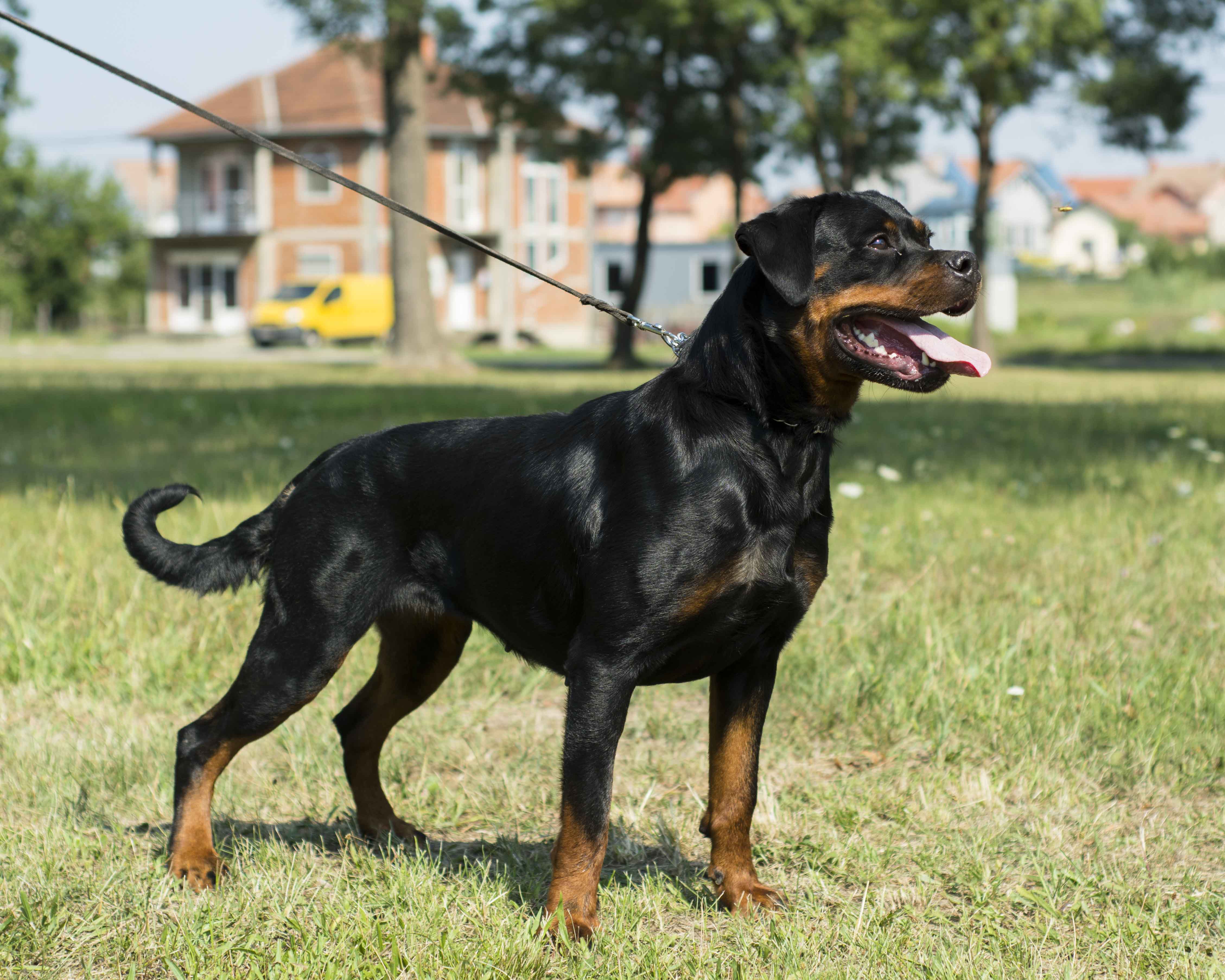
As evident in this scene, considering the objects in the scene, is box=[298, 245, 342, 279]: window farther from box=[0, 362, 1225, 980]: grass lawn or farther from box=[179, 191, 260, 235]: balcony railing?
box=[0, 362, 1225, 980]: grass lawn

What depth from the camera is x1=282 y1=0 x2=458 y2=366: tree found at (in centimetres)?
2261

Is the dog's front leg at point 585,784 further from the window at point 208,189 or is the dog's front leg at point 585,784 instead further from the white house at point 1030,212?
the white house at point 1030,212

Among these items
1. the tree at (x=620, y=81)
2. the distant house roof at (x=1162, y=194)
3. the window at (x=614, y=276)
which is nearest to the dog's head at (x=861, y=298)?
the tree at (x=620, y=81)

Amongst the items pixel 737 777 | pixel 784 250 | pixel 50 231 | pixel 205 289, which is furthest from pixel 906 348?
pixel 50 231

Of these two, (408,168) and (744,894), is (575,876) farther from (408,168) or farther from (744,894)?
(408,168)

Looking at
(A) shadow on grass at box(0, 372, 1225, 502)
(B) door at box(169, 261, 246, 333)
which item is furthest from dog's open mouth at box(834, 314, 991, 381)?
(B) door at box(169, 261, 246, 333)

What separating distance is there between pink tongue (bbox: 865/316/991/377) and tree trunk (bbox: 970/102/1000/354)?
86.5ft

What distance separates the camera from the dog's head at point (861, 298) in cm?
293

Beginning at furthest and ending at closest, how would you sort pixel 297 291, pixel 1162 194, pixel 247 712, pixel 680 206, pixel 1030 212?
pixel 1162 194 → pixel 1030 212 → pixel 680 206 → pixel 297 291 → pixel 247 712

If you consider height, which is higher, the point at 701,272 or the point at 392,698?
the point at 701,272

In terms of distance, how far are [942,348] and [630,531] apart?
32.9 inches

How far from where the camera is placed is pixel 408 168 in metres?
23.1

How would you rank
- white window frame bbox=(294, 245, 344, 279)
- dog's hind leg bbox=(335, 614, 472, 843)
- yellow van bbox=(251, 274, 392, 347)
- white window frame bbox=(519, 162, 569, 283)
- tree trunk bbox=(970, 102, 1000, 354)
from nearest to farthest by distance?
dog's hind leg bbox=(335, 614, 472, 843)
tree trunk bbox=(970, 102, 1000, 354)
yellow van bbox=(251, 274, 392, 347)
white window frame bbox=(294, 245, 344, 279)
white window frame bbox=(519, 162, 569, 283)

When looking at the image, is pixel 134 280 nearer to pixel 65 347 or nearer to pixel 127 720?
pixel 65 347
